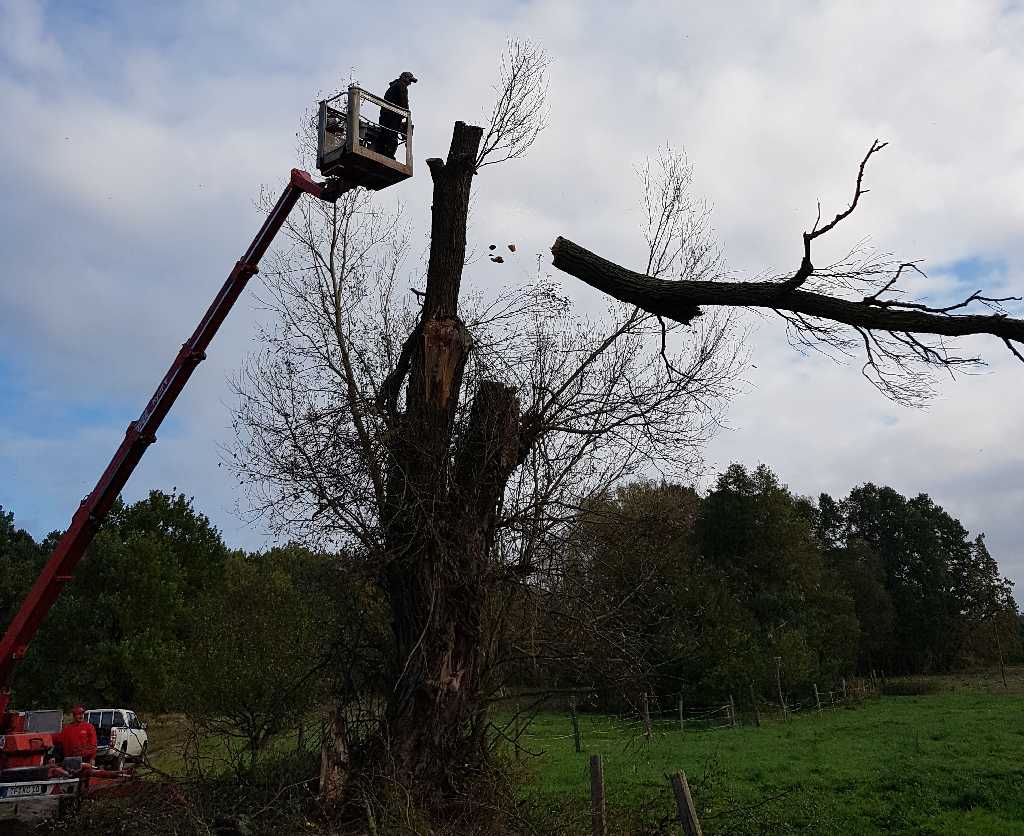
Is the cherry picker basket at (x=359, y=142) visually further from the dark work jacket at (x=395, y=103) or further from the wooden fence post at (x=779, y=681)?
the wooden fence post at (x=779, y=681)

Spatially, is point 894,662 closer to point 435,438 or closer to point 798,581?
point 798,581

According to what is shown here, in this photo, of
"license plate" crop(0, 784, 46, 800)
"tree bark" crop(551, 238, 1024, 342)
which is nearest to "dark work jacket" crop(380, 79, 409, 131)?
"tree bark" crop(551, 238, 1024, 342)

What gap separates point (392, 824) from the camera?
22.9 ft

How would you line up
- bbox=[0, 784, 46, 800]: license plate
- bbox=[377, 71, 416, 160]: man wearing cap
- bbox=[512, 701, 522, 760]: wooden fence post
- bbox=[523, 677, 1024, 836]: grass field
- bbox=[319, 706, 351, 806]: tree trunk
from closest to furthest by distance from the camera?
bbox=[319, 706, 351, 806]: tree trunk < bbox=[512, 701, 522, 760]: wooden fence post < bbox=[377, 71, 416, 160]: man wearing cap < bbox=[523, 677, 1024, 836]: grass field < bbox=[0, 784, 46, 800]: license plate

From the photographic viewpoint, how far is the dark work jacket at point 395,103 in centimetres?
955

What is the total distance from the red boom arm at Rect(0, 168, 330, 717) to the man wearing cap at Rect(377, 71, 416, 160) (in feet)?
7.38

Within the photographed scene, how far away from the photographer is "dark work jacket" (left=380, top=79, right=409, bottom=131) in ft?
31.3

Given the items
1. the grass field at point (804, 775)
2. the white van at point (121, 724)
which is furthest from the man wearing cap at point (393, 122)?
the white van at point (121, 724)

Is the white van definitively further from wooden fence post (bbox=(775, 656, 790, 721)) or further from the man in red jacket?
wooden fence post (bbox=(775, 656, 790, 721))

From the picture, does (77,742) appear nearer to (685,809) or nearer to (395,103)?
(685,809)

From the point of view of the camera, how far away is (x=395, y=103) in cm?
961

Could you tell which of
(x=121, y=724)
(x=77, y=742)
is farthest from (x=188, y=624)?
(x=77, y=742)

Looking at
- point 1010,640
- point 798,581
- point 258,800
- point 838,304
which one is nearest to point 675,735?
point 798,581

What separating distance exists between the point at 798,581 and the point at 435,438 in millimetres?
34608
